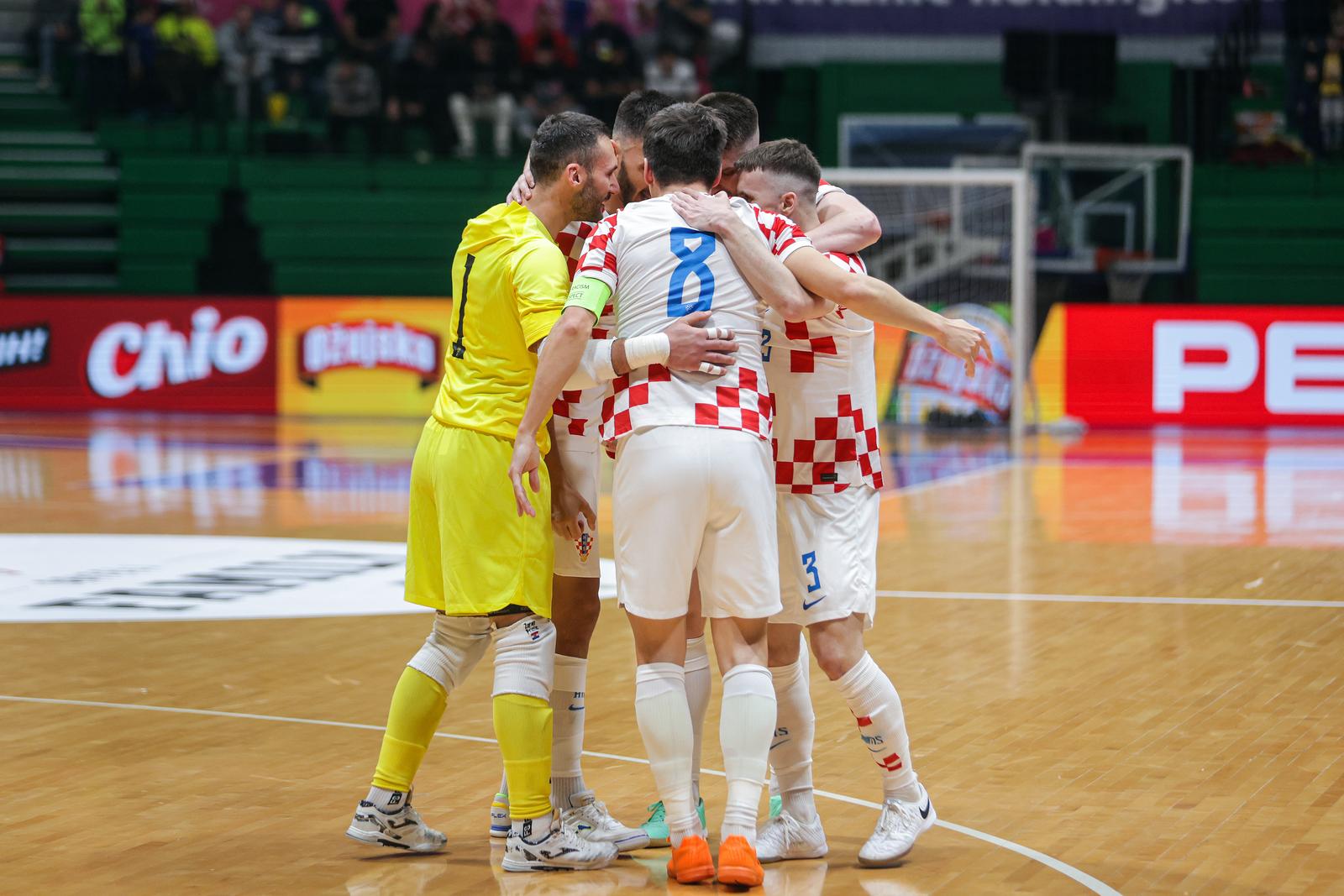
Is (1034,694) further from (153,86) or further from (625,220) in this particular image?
(153,86)

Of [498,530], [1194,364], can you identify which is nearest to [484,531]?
[498,530]

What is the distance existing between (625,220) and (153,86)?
20.0m

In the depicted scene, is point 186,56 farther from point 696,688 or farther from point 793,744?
point 793,744

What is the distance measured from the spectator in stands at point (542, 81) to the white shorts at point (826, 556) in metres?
18.0

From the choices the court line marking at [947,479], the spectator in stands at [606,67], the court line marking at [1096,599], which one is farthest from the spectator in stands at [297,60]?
the court line marking at [1096,599]

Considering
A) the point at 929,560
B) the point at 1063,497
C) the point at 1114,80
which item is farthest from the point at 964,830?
the point at 1114,80

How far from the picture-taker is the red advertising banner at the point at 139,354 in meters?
20.6

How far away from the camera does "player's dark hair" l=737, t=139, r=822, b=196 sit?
16.6 ft

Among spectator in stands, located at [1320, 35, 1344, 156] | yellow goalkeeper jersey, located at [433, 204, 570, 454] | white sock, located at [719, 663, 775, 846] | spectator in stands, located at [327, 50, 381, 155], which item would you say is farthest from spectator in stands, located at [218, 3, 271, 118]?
white sock, located at [719, 663, 775, 846]

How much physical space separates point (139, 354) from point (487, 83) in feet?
18.6

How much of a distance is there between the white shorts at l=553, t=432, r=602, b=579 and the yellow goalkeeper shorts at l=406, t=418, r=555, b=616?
0.17 m

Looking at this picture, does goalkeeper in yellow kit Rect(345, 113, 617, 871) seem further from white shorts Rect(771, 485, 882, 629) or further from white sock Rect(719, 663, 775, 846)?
white shorts Rect(771, 485, 882, 629)

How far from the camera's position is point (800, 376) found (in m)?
4.98

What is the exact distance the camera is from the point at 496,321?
4934mm
